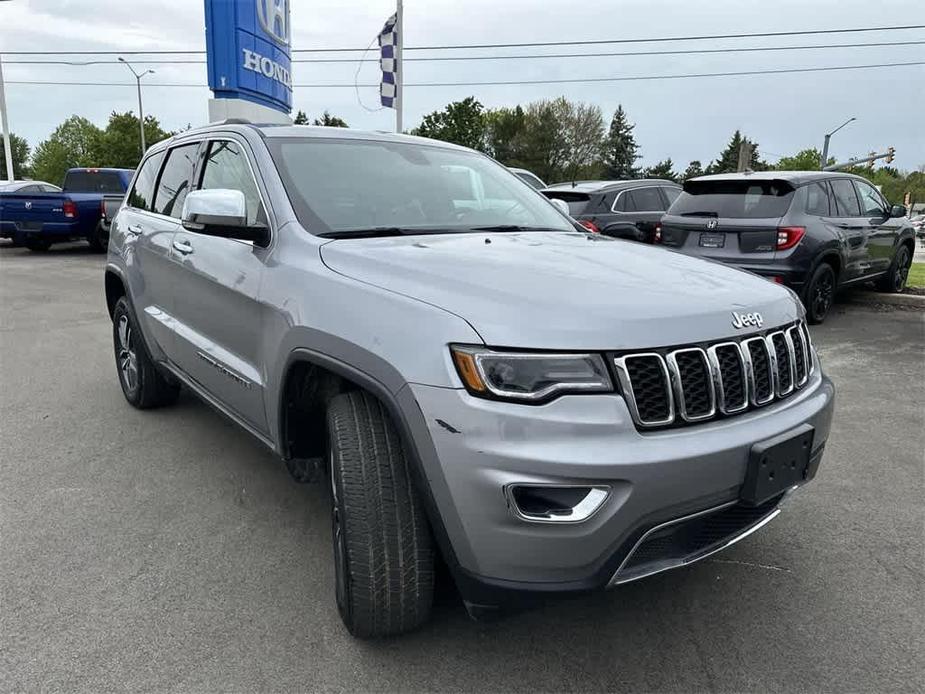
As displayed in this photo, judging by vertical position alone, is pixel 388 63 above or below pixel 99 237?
above

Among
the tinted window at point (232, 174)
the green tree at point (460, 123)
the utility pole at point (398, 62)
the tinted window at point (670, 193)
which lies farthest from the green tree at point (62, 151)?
the tinted window at point (232, 174)

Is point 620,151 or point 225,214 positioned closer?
point 225,214

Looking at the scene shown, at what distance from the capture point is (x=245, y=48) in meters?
13.1

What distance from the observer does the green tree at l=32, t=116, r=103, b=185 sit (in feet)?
246

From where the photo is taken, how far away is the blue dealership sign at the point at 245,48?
42.0 feet

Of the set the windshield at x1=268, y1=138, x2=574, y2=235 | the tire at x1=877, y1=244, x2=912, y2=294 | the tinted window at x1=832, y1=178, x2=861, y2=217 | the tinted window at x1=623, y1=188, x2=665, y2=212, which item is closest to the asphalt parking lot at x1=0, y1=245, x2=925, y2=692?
the windshield at x1=268, y1=138, x2=574, y2=235

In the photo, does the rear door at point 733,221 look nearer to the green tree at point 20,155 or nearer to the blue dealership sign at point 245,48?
the blue dealership sign at point 245,48

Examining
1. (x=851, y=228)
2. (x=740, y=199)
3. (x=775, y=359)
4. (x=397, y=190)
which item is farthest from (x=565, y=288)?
(x=851, y=228)

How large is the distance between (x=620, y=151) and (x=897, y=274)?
240ft

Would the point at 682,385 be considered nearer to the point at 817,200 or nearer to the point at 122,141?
the point at 817,200

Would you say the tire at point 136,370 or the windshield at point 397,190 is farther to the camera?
the tire at point 136,370

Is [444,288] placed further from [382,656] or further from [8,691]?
[8,691]

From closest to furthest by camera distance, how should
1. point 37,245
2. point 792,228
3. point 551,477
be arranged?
A: point 551,477 → point 792,228 → point 37,245

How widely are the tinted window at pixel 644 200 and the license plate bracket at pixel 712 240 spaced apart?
281cm
